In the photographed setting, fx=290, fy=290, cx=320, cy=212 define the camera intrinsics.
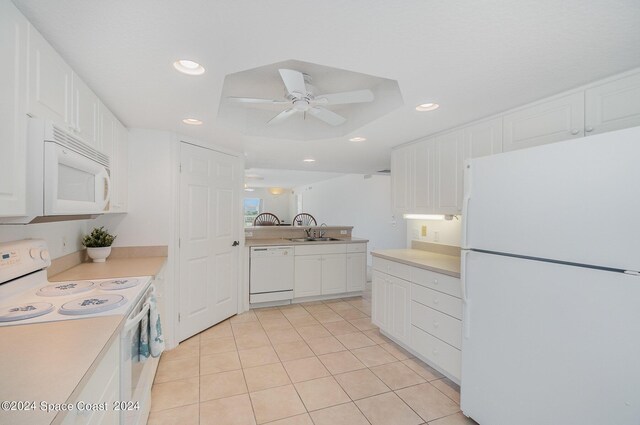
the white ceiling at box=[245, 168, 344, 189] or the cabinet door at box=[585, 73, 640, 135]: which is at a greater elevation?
the white ceiling at box=[245, 168, 344, 189]

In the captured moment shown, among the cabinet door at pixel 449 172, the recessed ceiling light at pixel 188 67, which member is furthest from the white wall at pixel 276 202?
the recessed ceiling light at pixel 188 67

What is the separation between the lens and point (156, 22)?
1.22 m

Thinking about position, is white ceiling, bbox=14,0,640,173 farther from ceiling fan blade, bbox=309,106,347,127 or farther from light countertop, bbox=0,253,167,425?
light countertop, bbox=0,253,167,425

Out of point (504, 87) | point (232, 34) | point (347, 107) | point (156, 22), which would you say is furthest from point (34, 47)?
point (504, 87)

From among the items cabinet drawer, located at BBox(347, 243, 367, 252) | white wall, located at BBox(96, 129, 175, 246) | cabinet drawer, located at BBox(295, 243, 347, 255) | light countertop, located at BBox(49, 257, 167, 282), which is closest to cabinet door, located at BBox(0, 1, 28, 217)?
light countertop, located at BBox(49, 257, 167, 282)

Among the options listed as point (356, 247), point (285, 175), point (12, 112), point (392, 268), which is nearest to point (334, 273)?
point (356, 247)

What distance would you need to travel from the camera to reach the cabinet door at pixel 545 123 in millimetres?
1809

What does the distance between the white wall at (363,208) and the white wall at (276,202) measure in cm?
368

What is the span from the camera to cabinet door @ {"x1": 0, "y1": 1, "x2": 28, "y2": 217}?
3.41ft

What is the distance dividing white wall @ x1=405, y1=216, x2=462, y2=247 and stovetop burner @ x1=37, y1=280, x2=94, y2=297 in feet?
9.88

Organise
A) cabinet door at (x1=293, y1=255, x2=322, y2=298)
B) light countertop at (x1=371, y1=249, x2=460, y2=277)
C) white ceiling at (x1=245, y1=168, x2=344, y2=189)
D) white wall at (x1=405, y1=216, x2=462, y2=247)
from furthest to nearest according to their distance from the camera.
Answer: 1. white ceiling at (x1=245, y1=168, x2=344, y2=189)
2. cabinet door at (x1=293, y1=255, x2=322, y2=298)
3. white wall at (x1=405, y1=216, x2=462, y2=247)
4. light countertop at (x1=371, y1=249, x2=460, y2=277)

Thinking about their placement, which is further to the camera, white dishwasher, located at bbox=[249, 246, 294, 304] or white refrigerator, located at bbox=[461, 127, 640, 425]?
white dishwasher, located at bbox=[249, 246, 294, 304]

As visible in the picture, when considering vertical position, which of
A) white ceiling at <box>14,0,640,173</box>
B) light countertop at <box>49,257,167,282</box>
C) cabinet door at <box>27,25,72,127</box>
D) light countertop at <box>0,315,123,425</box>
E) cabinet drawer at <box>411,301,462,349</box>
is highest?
white ceiling at <box>14,0,640,173</box>

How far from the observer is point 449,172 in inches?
104
